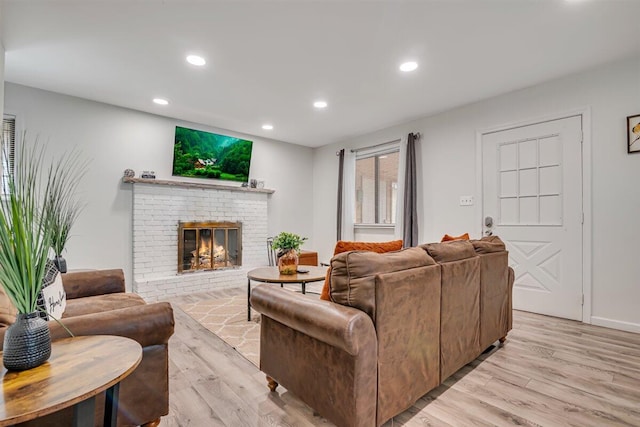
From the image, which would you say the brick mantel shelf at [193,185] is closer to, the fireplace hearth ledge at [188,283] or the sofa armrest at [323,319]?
the fireplace hearth ledge at [188,283]

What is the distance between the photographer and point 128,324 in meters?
1.41

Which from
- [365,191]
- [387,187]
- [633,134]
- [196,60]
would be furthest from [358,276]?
[365,191]

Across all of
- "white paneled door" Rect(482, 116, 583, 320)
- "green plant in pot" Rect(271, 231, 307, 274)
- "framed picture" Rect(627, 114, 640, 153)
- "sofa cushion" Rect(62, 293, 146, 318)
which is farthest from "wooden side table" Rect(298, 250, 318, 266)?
"framed picture" Rect(627, 114, 640, 153)

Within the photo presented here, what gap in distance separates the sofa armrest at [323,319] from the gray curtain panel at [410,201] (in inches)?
122

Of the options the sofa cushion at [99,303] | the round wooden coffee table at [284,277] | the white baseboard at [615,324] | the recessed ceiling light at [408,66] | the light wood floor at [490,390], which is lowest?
the light wood floor at [490,390]

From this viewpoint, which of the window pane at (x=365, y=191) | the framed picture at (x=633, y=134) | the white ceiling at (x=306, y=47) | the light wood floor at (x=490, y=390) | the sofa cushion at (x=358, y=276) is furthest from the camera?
the window pane at (x=365, y=191)

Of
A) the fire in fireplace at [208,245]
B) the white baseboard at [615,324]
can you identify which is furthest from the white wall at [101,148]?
the white baseboard at [615,324]

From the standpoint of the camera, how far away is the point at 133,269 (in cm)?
415

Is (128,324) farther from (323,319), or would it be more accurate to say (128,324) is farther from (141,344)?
(323,319)

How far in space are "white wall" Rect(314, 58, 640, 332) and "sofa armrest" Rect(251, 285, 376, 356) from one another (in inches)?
118

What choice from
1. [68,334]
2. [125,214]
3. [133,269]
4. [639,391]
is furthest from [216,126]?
[639,391]

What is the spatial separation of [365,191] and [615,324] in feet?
11.8

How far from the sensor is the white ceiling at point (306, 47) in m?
2.23

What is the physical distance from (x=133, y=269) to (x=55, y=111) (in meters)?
2.10
